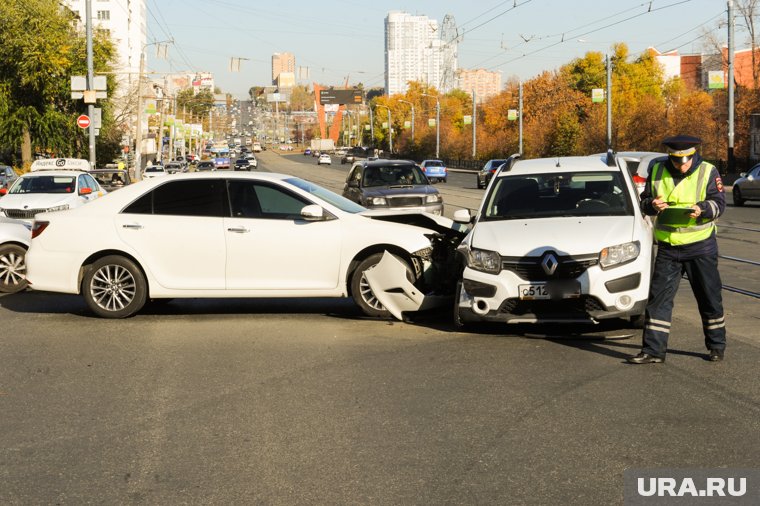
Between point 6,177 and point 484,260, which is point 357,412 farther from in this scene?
point 6,177

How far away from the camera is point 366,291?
11.2 m

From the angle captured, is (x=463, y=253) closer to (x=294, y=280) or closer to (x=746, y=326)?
(x=294, y=280)

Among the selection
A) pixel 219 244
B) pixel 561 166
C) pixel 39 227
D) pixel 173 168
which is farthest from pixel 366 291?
pixel 173 168

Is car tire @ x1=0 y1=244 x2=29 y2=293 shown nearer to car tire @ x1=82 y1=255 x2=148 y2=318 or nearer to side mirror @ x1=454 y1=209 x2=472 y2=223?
car tire @ x1=82 y1=255 x2=148 y2=318

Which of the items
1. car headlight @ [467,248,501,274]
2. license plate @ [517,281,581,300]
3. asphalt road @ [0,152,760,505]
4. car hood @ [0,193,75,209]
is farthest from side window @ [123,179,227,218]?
car hood @ [0,193,75,209]

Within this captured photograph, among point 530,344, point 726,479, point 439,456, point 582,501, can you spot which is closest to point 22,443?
point 439,456

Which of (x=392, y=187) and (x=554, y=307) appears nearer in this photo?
(x=554, y=307)

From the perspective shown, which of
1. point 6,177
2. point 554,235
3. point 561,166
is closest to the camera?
point 554,235

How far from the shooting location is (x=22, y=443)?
6.39 metres

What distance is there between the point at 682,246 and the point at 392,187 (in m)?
16.8

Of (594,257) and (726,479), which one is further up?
(594,257)

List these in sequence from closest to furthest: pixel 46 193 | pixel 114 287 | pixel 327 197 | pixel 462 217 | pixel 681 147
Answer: pixel 681 147 < pixel 462 217 < pixel 114 287 < pixel 327 197 < pixel 46 193

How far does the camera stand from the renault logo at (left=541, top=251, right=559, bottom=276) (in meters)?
9.30

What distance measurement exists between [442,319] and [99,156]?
63114mm
